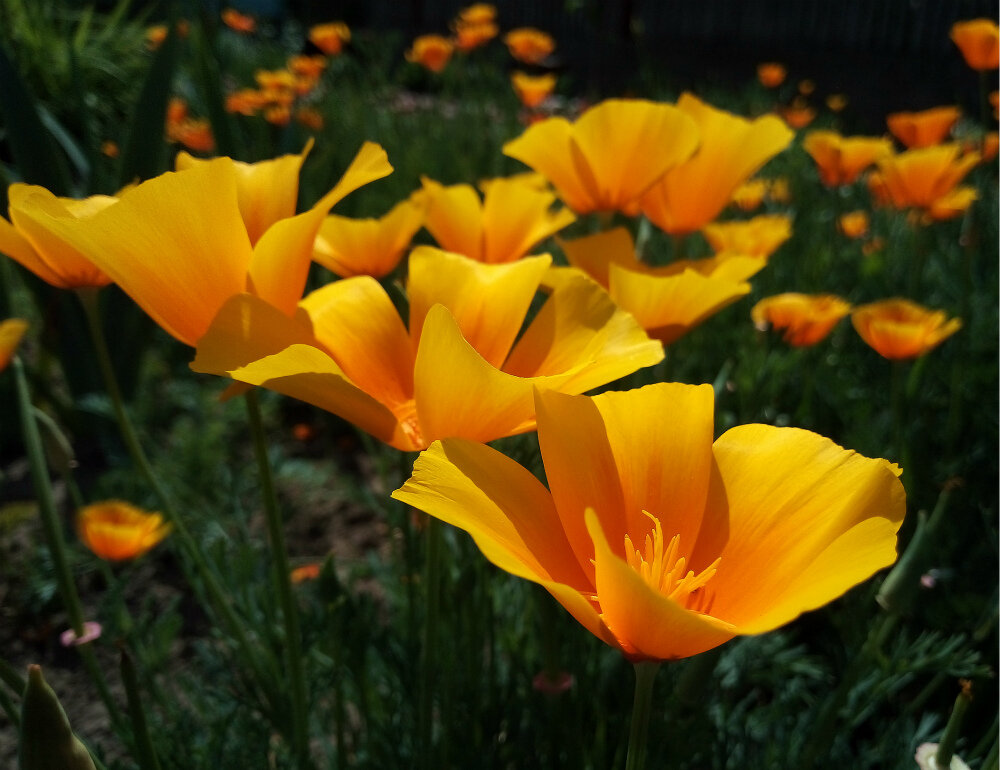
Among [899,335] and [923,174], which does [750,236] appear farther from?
[923,174]

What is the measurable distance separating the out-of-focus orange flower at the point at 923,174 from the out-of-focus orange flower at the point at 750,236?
17.6 inches

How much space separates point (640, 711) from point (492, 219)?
2.23 ft

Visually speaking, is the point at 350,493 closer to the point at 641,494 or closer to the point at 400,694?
the point at 400,694

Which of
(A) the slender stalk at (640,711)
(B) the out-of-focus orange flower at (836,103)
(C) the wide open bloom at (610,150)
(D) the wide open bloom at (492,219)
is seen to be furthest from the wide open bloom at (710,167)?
(B) the out-of-focus orange flower at (836,103)

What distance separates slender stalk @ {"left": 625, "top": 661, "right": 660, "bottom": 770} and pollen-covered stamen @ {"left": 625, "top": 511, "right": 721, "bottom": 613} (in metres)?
0.05

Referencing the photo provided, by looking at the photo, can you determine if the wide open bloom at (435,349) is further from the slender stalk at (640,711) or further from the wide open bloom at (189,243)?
the slender stalk at (640,711)

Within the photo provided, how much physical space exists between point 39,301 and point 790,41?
789cm

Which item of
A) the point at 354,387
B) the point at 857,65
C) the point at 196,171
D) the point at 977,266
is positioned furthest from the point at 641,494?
the point at 857,65

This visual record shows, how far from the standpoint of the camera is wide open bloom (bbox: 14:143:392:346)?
1.75ft

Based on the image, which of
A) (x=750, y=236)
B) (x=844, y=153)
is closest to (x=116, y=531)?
(x=750, y=236)

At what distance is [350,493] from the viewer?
170 cm

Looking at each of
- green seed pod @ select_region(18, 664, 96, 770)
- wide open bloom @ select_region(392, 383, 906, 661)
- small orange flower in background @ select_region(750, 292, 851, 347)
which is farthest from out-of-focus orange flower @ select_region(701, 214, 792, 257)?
green seed pod @ select_region(18, 664, 96, 770)

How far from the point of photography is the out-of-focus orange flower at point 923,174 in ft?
5.24

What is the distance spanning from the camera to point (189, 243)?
1.83 feet
